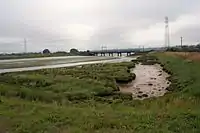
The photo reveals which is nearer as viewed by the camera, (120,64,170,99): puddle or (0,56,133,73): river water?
(120,64,170,99): puddle

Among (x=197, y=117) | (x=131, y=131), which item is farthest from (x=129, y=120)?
(x=197, y=117)

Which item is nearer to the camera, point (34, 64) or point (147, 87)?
point (147, 87)

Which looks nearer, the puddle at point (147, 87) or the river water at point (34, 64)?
the puddle at point (147, 87)

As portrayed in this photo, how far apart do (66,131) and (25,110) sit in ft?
16.0

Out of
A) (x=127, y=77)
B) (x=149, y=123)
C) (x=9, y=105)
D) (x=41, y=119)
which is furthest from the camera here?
(x=127, y=77)

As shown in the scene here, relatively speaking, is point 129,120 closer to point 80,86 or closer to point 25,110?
point 25,110

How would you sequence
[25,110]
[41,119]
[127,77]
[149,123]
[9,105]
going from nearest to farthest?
[149,123], [41,119], [25,110], [9,105], [127,77]

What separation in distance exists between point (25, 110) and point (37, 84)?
17632 mm

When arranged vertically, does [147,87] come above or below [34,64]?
below

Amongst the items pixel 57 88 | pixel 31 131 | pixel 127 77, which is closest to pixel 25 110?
pixel 31 131

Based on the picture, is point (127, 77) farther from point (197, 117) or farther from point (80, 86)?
point (197, 117)

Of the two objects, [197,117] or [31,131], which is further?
[197,117]

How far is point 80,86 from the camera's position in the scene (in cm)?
3209

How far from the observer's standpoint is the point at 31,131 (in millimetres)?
12273
